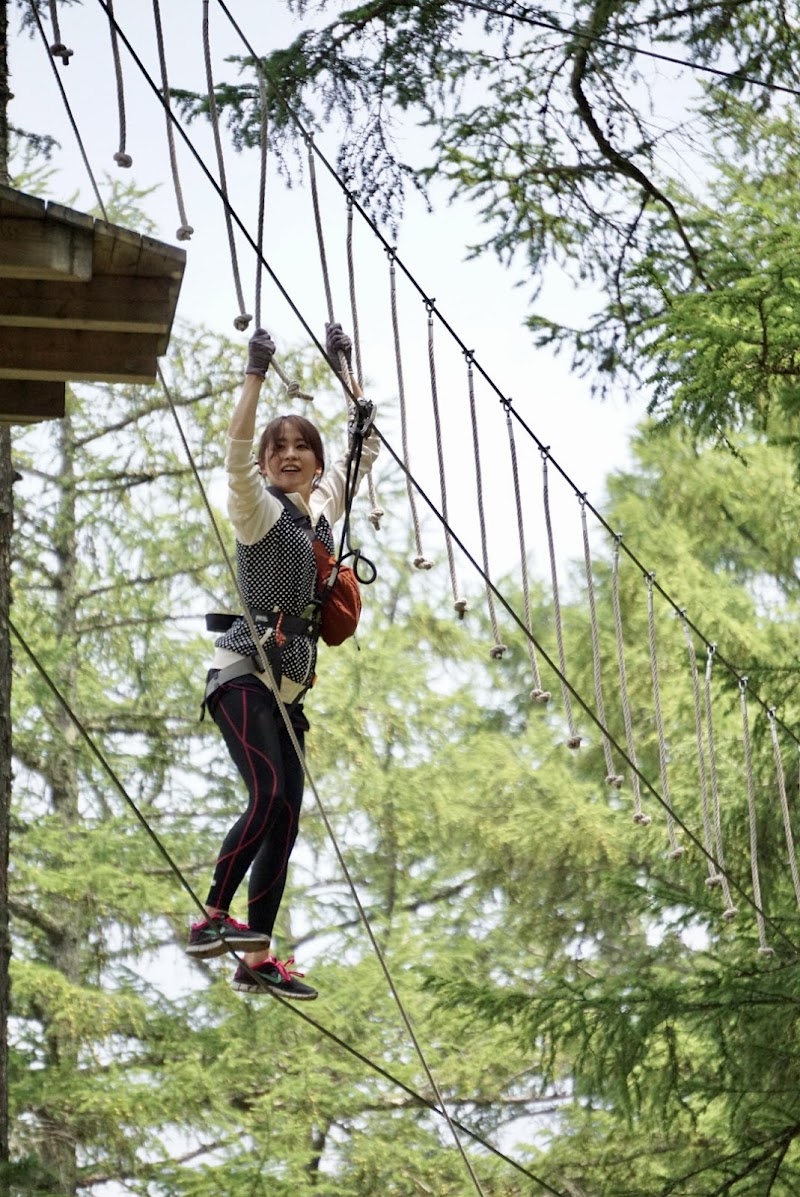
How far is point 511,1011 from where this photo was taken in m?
7.36

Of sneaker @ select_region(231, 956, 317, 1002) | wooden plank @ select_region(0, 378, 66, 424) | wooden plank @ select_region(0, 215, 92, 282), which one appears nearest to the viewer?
wooden plank @ select_region(0, 215, 92, 282)

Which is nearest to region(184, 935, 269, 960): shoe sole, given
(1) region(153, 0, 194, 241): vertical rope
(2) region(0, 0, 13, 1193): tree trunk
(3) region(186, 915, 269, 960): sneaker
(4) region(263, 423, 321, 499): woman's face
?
(3) region(186, 915, 269, 960): sneaker

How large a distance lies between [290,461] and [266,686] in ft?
1.70

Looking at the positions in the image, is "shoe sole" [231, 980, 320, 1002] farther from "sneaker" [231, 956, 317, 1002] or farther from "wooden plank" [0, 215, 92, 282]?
"wooden plank" [0, 215, 92, 282]

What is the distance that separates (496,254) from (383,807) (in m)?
5.78

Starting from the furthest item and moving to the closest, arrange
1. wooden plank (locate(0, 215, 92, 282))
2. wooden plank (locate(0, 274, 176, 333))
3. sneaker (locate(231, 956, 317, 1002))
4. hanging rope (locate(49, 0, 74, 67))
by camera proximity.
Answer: hanging rope (locate(49, 0, 74, 67)), sneaker (locate(231, 956, 317, 1002)), wooden plank (locate(0, 274, 176, 333)), wooden plank (locate(0, 215, 92, 282))

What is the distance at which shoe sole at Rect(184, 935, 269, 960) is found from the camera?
4.02 metres

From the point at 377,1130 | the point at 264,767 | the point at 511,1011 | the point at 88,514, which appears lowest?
the point at 264,767

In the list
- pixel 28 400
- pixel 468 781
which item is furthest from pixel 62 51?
pixel 468 781

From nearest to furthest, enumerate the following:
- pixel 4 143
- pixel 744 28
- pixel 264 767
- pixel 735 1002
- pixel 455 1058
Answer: pixel 264 767
pixel 4 143
pixel 735 1002
pixel 744 28
pixel 455 1058

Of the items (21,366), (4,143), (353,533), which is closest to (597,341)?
(4,143)

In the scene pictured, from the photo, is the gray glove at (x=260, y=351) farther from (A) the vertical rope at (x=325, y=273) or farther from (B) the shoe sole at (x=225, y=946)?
(B) the shoe sole at (x=225, y=946)

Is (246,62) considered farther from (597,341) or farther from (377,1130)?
(377,1130)

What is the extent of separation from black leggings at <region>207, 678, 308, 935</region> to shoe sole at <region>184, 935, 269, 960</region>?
4 centimetres
